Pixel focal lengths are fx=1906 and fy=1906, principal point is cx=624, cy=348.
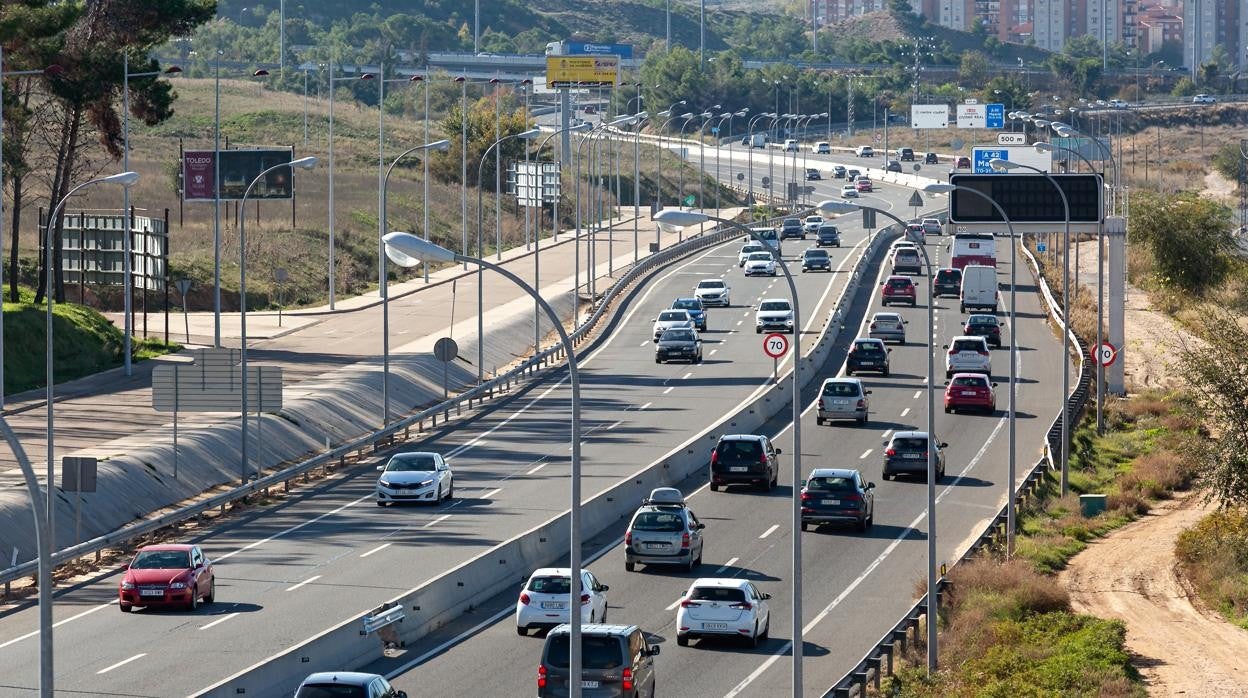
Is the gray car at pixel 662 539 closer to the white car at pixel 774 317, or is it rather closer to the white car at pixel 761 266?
the white car at pixel 774 317

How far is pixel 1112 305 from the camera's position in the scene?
2650 inches

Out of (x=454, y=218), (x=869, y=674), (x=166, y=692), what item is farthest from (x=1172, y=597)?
(x=454, y=218)

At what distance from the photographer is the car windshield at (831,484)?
4291cm

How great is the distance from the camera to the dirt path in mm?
30969

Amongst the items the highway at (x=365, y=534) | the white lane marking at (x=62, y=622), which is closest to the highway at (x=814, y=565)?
the highway at (x=365, y=534)

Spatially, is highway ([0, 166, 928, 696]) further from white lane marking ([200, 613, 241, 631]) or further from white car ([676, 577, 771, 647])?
white car ([676, 577, 771, 647])

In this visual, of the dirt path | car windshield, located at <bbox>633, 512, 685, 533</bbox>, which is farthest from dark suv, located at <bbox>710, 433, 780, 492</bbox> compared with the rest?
car windshield, located at <bbox>633, 512, 685, 533</bbox>

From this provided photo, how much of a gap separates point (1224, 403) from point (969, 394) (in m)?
16.7

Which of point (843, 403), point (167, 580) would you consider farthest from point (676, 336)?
point (167, 580)

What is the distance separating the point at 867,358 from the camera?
66875 mm

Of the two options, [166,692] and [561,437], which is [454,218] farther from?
[166,692]

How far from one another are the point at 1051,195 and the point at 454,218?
66.3 meters

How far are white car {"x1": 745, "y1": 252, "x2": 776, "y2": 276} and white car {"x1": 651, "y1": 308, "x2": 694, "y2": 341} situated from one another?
16.9m

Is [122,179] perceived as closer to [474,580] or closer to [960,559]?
[474,580]
